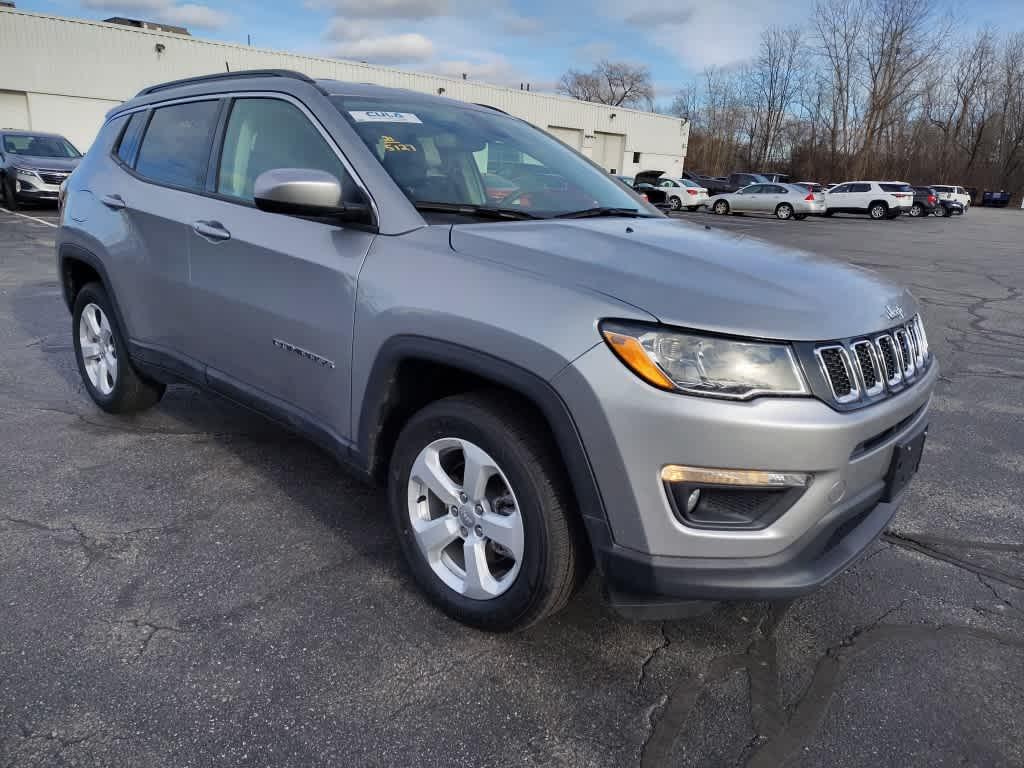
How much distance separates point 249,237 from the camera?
10.0ft

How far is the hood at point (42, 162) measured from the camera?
15773mm

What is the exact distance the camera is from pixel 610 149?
49312mm

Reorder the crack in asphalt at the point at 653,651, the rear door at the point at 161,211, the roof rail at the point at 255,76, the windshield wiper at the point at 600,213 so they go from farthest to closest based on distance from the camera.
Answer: the rear door at the point at 161,211, the roof rail at the point at 255,76, the windshield wiper at the point at 600,213, the crack in asphalt at the point at 653,651

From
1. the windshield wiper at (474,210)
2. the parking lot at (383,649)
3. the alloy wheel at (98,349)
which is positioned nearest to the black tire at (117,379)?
the alloy wheel at (98,349)

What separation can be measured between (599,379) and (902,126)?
220 ft

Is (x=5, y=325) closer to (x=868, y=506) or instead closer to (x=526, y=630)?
(x=526, y=630)

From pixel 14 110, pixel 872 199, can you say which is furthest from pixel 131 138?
pixel 872 199

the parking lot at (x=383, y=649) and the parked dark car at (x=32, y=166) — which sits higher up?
the parked dark car at (x=32, y=166)

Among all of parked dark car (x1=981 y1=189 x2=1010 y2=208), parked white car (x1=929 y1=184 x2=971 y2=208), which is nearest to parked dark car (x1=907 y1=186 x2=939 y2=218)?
parked white car (x1=929 y1=184 x2=971 y2=208)

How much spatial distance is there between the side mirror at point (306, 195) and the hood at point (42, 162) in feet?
52.4

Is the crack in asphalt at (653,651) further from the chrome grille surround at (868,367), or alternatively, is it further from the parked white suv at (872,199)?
the parked white suv at (872,199)

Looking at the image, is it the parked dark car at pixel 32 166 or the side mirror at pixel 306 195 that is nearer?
the side mirror at pixel 306 195

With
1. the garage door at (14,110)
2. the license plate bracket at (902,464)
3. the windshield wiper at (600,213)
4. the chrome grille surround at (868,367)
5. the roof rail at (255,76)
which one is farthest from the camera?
the garage door at (14,110)

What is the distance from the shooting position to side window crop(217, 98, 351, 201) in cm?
291
